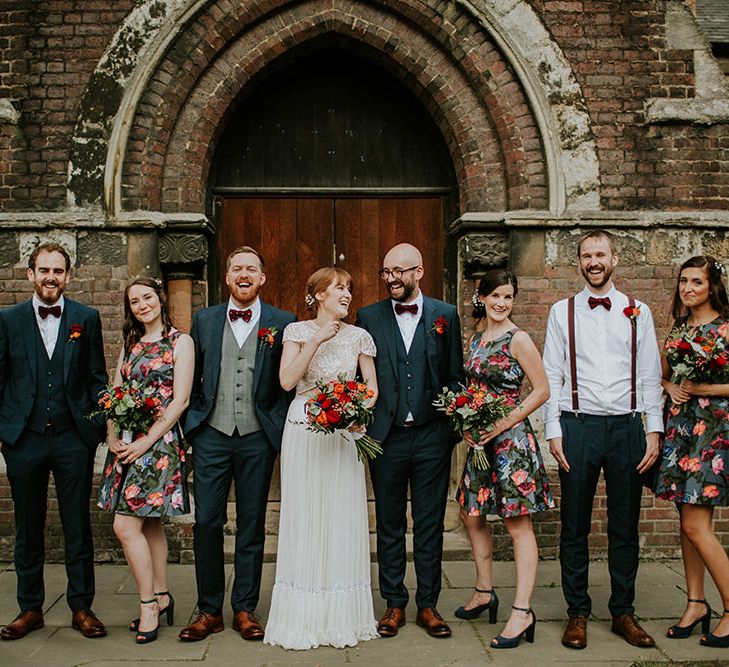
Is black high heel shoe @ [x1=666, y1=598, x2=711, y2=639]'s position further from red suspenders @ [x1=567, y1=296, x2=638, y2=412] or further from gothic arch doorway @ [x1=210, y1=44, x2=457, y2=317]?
gothic arch doorway @ [x1=210, y1=44, x2=457, y2=317]

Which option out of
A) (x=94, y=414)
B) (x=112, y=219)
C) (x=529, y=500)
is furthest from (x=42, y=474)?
(x=529, y=500)

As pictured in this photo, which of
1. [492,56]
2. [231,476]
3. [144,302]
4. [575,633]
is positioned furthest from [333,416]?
[492,56]

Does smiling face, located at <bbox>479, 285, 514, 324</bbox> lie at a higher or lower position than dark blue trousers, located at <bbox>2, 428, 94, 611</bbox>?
higher

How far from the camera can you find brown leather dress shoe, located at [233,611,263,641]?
4.66 meters

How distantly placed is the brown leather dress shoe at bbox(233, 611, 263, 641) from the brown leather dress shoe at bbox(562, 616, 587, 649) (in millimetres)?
1694

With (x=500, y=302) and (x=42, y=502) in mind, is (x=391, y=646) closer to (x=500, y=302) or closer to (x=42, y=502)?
(x=500, y=302)

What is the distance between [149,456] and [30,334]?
1007mm

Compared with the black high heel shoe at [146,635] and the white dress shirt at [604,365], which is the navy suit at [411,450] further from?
the black high heel shoe at [146,635]

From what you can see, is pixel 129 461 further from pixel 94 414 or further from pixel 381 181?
pixel 381 181

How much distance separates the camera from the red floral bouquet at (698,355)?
448 centimetres

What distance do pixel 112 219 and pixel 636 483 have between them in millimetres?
4269

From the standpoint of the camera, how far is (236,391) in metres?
4.73

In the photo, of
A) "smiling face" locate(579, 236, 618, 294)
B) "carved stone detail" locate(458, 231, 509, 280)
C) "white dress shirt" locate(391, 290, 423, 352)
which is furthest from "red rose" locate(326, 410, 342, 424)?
"carved stone detail" locate(458, 231, 509, 280)

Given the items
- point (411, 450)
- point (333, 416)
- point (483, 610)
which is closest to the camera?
point (333, 416)
